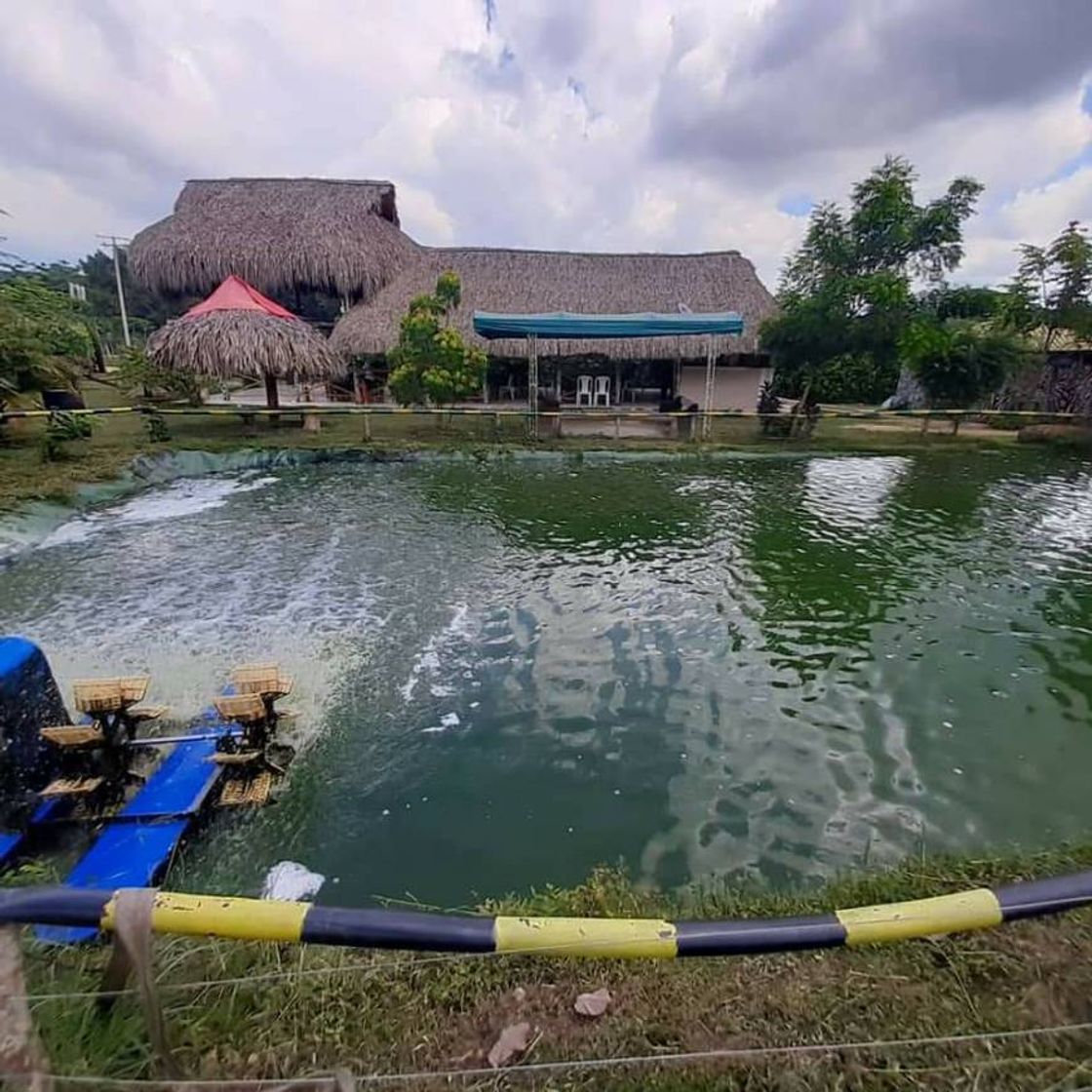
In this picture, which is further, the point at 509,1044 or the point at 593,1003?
the point at 593,1003

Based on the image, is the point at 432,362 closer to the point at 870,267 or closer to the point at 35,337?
the point at 35,337

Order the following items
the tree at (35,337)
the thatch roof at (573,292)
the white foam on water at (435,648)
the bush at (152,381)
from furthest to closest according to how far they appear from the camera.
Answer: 1. the thatch roof at (573,292)
2. the bush at (152,381)
3. the tree at (35,337)
4. the white foam on water at (435,648)

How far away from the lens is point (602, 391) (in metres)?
20.2

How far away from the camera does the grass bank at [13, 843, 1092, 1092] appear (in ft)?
5.14

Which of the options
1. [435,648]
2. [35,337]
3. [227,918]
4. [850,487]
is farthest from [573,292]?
[227,918]

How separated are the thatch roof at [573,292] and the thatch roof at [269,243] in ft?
3.67

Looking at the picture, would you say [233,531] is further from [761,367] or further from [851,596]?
[761,367]

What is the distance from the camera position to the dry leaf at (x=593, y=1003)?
1.83 m

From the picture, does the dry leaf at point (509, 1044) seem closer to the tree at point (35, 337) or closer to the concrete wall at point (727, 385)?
the tree at point (35, 337)

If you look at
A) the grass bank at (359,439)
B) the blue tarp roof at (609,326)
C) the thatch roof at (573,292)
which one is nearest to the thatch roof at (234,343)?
the grass bank at (359,439)

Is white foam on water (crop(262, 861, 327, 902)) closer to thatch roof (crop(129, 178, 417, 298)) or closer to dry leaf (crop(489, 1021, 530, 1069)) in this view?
dry leaf (crop(489, 1021, 530, 1069))

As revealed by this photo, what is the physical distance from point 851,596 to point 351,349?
52.4ft

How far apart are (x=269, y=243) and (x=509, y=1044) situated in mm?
21741

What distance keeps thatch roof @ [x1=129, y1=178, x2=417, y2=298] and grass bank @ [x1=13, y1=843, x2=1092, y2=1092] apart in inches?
801
